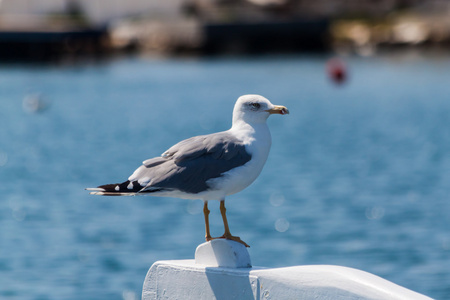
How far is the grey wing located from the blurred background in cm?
700

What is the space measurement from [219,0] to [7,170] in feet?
201

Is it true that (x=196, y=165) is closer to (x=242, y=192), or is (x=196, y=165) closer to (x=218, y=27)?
(x=242, y=192)

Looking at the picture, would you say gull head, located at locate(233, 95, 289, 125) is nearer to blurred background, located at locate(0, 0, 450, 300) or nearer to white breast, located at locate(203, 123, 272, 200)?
white breast, located at locate(203, 123, 272, 200)

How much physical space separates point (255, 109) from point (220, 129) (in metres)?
28.4

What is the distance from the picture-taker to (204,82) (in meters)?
54.8

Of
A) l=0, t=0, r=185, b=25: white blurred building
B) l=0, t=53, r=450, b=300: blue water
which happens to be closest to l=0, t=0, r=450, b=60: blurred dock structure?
l=0, t=0, r=185, b=25: white blurred building

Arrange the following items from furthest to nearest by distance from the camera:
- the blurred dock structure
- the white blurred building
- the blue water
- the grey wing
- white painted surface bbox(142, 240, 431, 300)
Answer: the white blurred building
the blurred dock structure
the blue water
the grey wing
white painted surface bbox(142, 240, 431, 300)

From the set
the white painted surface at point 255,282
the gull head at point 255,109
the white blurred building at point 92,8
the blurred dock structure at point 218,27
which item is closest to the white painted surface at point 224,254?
the white painted surface at point 255,282

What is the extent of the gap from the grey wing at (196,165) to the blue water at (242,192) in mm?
7062

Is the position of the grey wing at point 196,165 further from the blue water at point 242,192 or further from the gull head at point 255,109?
the blue water at point 242,192

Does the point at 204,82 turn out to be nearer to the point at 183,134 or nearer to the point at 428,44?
the point at 183,134

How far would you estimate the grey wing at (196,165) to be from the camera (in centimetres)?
509

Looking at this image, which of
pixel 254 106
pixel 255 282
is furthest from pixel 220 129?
pixel 255 282

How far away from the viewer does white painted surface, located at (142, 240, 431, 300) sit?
172 inches
